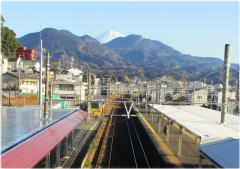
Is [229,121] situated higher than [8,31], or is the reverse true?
[8,31]

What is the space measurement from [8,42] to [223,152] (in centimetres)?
4253

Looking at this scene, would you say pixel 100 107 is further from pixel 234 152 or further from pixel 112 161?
pixel 234 152

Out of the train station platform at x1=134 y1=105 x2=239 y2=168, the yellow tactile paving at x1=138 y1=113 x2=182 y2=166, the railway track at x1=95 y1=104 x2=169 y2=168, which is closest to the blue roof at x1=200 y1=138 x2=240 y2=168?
the train station platform at x1=134 y1=105 x2=239 y2=168

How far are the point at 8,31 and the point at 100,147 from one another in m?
33.8

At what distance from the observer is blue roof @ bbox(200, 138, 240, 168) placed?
247 inches

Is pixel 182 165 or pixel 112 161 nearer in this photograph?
pixel 182 165

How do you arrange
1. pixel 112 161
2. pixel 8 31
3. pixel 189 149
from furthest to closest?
pixel 8 31 → pixel 189 149 → pixel 112 161

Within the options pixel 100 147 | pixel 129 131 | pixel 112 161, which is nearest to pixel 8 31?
pixel 129 131

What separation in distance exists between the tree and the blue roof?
39.2 m

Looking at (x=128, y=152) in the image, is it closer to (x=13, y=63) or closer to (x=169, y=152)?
(x=169, y=152)

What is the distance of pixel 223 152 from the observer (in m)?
7.10

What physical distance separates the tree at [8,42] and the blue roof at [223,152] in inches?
1544

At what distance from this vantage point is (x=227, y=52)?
36.2ft

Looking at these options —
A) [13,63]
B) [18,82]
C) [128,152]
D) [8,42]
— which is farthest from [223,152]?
[8,42]
